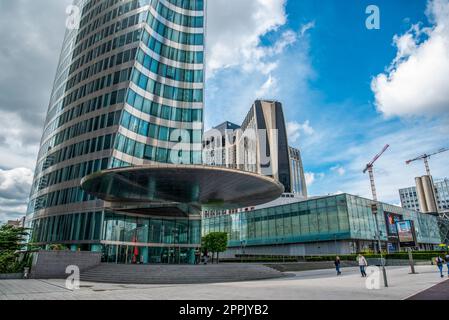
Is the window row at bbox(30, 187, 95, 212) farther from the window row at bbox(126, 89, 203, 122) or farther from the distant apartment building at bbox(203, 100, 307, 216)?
the distant apartment building at bbox(203, 100, 307, 216)

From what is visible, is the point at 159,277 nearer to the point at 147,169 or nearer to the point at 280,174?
the point at 147,169

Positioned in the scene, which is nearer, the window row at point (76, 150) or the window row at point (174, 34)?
the window row at point (76, 150)

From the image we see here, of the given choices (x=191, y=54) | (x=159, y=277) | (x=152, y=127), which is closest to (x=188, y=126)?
(x=152, y=127)

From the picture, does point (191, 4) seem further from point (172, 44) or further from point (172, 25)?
point (172, 44)

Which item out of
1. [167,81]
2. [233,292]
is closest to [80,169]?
[167,81]

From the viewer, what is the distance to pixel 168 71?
154 feet

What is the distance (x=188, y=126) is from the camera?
150 ft

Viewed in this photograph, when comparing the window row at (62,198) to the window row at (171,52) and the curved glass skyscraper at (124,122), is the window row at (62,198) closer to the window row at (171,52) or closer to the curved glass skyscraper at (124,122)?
the curved glass skyscraper at (124,122)

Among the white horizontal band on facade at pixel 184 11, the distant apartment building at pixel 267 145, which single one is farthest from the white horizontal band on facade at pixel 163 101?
the distant apartment building at pixel 267 145

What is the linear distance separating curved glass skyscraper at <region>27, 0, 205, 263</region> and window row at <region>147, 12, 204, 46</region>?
0.57 feet

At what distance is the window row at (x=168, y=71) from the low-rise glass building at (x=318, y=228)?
120 ft

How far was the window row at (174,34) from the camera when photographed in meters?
46.4

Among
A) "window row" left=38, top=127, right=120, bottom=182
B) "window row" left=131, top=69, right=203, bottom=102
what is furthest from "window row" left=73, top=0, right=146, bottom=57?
"window row" left=38, top=127, right=120, bottom=182
